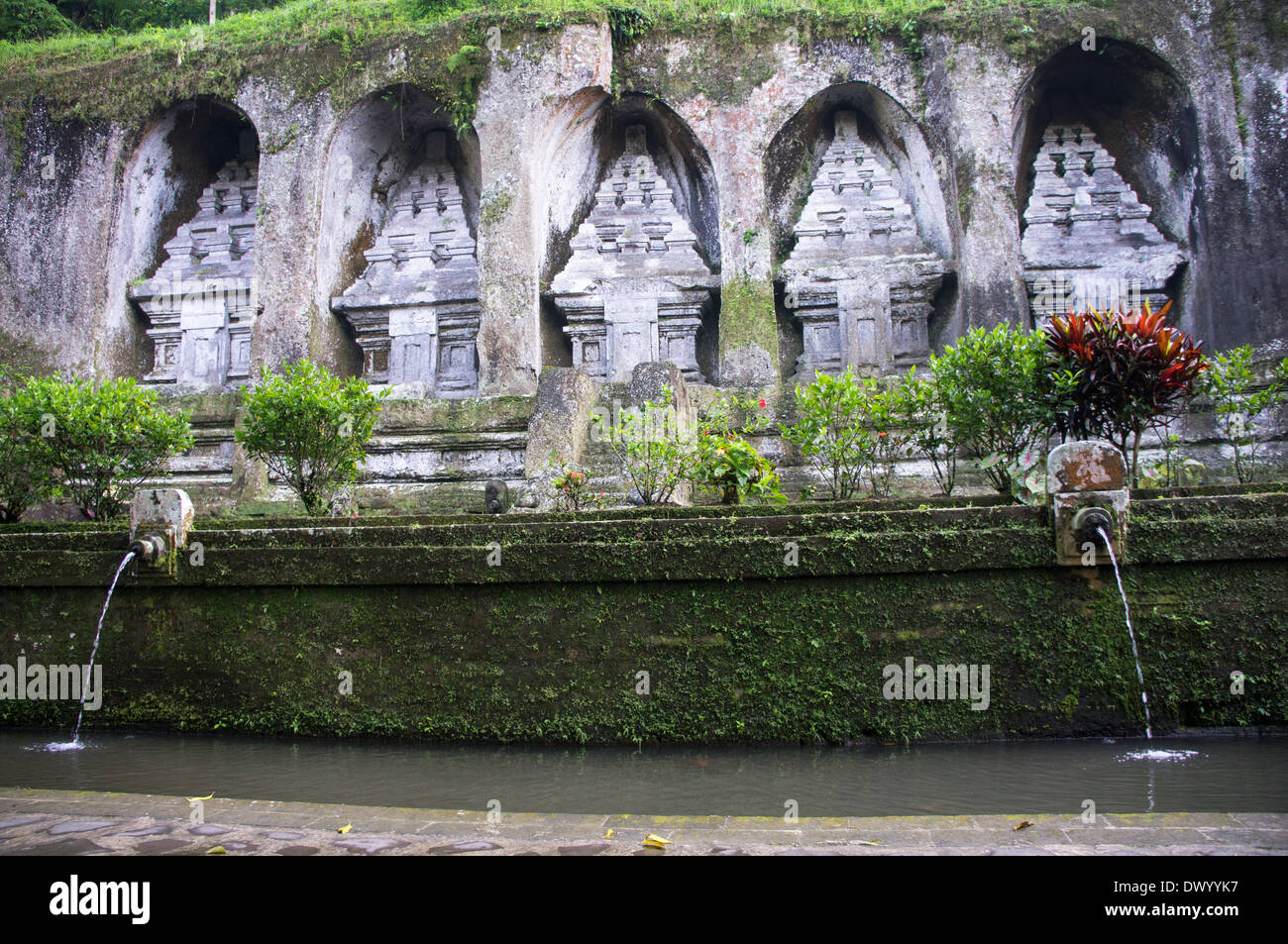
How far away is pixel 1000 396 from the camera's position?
5.79 meters

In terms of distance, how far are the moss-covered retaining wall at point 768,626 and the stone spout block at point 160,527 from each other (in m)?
0.69

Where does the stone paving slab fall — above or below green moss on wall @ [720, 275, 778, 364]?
below

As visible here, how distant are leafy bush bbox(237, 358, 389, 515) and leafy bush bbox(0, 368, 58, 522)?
1.39m

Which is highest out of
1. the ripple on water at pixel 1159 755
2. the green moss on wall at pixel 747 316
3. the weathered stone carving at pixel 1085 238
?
the weathered stone carving at pixel 1085 238

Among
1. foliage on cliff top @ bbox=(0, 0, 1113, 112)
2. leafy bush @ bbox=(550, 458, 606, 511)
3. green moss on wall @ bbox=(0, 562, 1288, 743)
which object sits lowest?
green moss on wall @ bbox=(0, 562, 1288, 743)

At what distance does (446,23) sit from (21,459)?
25.9ft

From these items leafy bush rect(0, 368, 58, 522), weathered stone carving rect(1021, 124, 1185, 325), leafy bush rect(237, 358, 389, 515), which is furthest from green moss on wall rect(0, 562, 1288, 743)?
weathered stone carving rect(1021, 124, 1185, 325)

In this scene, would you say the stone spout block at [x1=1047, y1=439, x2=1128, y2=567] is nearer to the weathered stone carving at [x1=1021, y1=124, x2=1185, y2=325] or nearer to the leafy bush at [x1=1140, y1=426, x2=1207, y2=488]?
the leafy bush at [x1=1140, y1=426, x2=1207, y2=488]

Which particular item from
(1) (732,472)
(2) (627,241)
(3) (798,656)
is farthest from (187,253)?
(3) (798,656)

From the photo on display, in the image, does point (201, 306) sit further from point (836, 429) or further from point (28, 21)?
point (836, 429)

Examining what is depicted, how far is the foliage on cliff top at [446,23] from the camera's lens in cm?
1123

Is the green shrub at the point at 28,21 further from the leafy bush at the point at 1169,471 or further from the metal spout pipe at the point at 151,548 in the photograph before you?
the leafy bush at the point at 1169,471

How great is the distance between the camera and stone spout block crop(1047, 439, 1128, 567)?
4.32 metres

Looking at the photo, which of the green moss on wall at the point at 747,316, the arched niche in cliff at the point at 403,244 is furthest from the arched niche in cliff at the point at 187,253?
the green moss on wall at the point at 747,316
